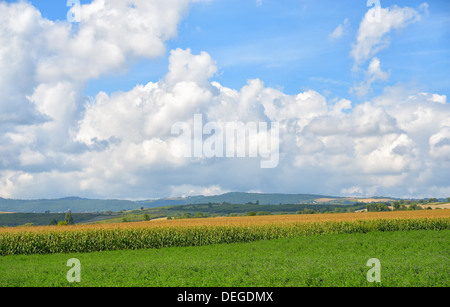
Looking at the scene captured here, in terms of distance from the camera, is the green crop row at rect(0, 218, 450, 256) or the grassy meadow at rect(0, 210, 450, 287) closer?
the grassy meadow at rect(0, 210, 450, 287)

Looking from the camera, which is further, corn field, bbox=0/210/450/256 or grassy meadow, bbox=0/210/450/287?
corn field, bbox=0/210/450/256

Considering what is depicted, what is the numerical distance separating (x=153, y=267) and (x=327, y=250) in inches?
693

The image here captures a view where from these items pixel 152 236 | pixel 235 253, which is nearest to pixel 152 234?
pixel 152 236

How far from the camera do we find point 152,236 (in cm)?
4228

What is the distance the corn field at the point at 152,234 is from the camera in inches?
1566

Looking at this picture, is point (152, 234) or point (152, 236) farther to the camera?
point (152, 234)

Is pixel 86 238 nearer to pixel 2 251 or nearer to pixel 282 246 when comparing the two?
pixel 2 251

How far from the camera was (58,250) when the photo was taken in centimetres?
3991

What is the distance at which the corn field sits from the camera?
39.8 m

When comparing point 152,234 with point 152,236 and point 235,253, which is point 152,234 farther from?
point 235,253

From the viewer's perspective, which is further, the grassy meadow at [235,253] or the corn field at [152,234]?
the corn field at [152,234]

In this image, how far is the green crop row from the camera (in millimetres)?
39688

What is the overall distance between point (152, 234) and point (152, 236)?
0.26 m
